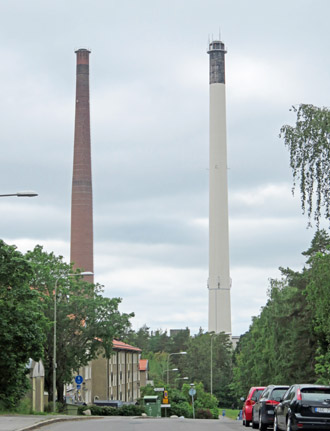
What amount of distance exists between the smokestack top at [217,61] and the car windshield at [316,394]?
80.1 meters

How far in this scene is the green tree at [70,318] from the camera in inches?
2072

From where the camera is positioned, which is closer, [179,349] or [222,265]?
[222,265]

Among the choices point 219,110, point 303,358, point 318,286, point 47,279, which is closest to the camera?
point 318,286

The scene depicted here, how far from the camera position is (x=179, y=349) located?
168 meters

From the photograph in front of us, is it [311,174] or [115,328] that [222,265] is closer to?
[115,328]

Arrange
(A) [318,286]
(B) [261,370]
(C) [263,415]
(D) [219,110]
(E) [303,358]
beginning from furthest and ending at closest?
(D) [219,110]
(B) [261,370]
(E) [303,358]
(A) [318,286]
(C) [263,415]

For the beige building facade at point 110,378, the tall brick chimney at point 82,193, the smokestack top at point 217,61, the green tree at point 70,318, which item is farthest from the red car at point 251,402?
the smokestack top at point 217,61

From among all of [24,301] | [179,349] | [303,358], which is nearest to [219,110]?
[303,358]

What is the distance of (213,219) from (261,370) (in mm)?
25179

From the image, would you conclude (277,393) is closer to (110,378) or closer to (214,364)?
(110,378)

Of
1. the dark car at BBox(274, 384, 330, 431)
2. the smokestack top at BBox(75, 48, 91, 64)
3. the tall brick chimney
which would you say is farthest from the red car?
the smokestack top at BBox(75, 48, 91, 64)

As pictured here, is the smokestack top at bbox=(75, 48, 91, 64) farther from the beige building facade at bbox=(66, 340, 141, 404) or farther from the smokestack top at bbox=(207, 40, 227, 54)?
the beige building facade at bbox=(66, 340, 141, 404)

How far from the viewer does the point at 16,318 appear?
35.1 meters

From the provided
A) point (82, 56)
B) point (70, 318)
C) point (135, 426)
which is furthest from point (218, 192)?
point (135, 426)
